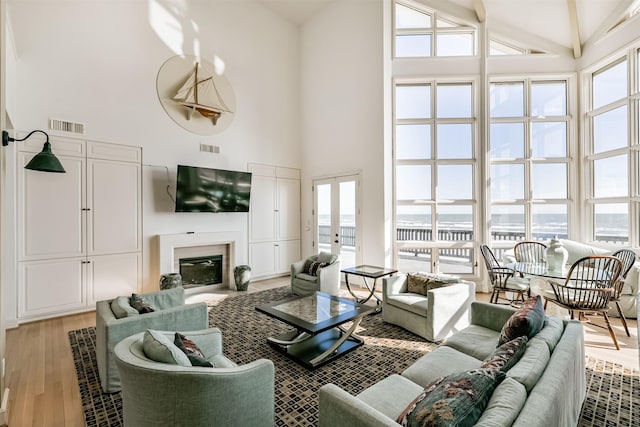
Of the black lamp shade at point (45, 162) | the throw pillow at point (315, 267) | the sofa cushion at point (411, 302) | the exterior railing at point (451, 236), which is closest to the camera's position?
the sofa cushion at point (411, 302)

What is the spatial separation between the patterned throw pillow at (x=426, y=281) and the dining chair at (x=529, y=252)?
1963 millimetres

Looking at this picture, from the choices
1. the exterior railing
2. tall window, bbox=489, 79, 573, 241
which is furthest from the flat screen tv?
tall window, bbox=489, 79, 573, 241

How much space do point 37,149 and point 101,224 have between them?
4.13 feet

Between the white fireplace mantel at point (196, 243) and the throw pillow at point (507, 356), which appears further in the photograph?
the white fireplace mantel at point (196, 243)

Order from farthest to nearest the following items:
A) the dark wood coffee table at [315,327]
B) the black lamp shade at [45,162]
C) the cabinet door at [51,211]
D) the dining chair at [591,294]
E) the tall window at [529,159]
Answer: the tall window at [529,159]
the cabinet door at [51,211]
the black lamp shade at [45,162]
the dining chair at [591,294]
the dark wood coffee table at [315,327]

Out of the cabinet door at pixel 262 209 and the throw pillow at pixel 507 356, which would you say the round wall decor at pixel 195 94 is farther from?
the throw pillow at pixel 507 356

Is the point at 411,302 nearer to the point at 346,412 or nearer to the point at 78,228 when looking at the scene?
the point at 346,412

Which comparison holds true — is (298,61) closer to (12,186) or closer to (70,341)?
(12,186)

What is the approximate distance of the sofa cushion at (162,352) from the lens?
5.16 ft

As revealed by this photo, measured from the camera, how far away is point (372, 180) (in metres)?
5.59

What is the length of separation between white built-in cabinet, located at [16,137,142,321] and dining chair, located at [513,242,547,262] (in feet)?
20.4

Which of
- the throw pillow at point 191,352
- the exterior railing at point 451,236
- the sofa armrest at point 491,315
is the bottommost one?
the sofa armrest at point 491,315

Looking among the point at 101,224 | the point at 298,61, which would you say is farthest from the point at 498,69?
the point at 101,224

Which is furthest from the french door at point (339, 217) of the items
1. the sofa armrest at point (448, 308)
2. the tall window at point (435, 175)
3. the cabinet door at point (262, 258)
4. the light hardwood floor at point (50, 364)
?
the light hardwood floor at point (50, 364)
